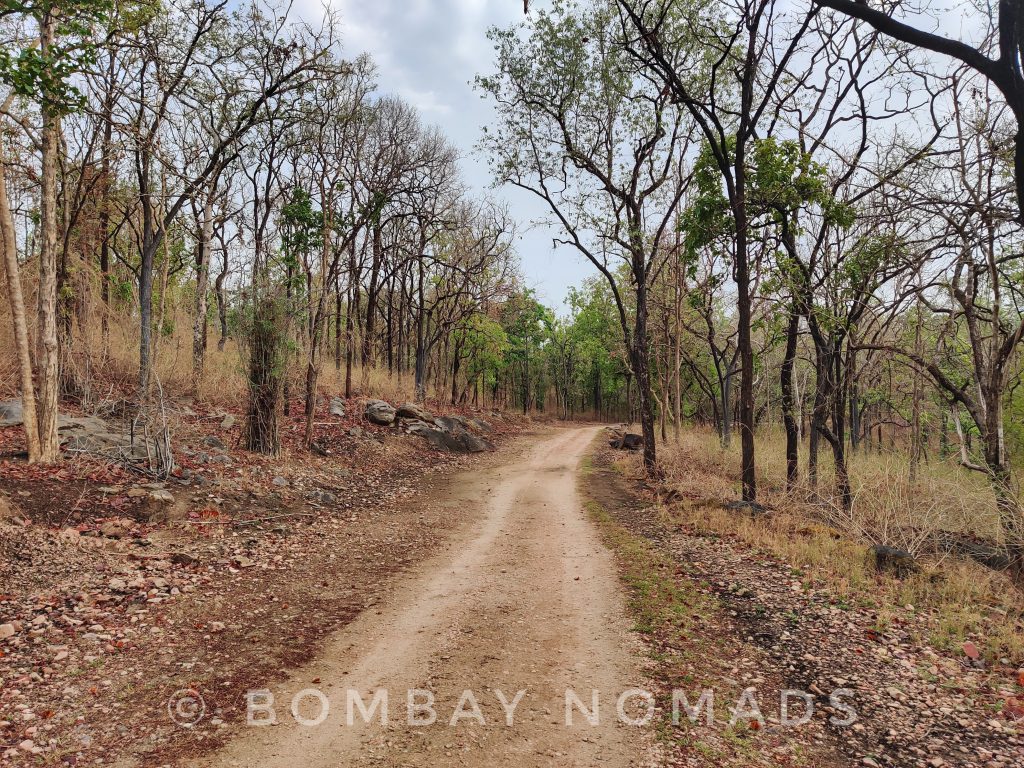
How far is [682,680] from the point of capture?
14.9ft

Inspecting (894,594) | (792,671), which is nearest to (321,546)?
(792,671)

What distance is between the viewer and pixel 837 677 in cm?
470

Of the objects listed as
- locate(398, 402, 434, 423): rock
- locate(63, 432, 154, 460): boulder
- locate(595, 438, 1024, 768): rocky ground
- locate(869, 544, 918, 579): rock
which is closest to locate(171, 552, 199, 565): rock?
locate(63, 432, 154, 460): boulder

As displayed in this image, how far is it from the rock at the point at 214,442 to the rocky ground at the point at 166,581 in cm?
5

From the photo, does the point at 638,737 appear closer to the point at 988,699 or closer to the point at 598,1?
the point at 988,699

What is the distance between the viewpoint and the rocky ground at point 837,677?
145 inches

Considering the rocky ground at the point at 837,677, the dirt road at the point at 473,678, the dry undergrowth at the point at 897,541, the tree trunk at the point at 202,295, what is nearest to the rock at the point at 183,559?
the dirt road at the point at 473,678

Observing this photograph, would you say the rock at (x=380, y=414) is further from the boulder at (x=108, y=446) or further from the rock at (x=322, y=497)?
the boulder at (x=108, y=446)

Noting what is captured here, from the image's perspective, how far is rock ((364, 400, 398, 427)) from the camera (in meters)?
18.6

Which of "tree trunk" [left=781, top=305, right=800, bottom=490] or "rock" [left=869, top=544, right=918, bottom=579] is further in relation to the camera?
"tree trunk" [left=781, top=305, right=800, bottom=490]

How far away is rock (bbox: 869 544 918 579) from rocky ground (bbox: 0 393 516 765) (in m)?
6.37

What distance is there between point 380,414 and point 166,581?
1283cm

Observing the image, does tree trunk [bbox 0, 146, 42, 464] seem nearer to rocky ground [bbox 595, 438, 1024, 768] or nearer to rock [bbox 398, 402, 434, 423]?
rocky ground [bbox 595, 438, 1024, 768]

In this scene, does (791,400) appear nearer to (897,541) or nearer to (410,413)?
(897,541)
